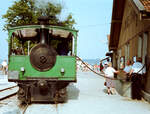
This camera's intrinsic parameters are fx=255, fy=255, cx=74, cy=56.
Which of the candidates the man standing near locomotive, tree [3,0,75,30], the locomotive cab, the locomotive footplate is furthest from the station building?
tree [3,0,75,30]

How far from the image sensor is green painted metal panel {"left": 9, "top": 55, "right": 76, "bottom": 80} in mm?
9141

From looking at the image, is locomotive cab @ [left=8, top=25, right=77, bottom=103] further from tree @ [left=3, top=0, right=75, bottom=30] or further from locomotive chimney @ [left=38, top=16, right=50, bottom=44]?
tree @ [left=3, top=0, right=75, bottom=30]

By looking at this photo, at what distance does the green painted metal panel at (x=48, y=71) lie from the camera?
914 centimetres

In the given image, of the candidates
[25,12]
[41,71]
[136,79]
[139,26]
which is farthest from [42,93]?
[25,12]

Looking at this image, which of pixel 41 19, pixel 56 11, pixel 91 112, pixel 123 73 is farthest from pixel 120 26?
pixel 91 112

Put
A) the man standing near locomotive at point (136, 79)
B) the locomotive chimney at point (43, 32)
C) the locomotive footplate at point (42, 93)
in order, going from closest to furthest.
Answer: the locomotive footplate at point (42, 93) → the locomotive chimney at point (43, 32) → the man standing near locomotive at point (136, 79)

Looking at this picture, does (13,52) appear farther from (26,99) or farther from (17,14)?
(17,14)

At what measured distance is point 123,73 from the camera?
12.3 metres

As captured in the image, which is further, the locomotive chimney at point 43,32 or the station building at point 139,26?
the station building at point 139,26

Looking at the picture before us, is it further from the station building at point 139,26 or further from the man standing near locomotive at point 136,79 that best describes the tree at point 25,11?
the man standing near locomotive at point 136,79

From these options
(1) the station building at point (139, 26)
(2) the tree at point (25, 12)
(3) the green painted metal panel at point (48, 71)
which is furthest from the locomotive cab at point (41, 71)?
(2) the tree at point (25, 12)

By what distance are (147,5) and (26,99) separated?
229 inches

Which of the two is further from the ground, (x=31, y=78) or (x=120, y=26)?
(x=120, y=26)

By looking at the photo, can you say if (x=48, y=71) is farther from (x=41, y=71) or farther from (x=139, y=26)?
(x=139, y=26)
